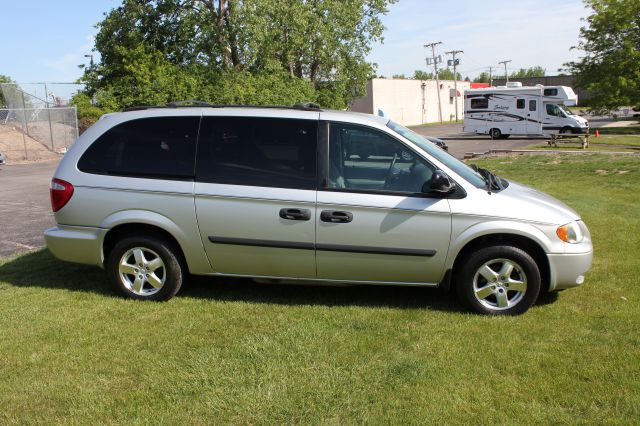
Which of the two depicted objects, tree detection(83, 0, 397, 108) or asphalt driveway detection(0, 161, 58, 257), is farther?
tree detection(83, 0, 397, 108)

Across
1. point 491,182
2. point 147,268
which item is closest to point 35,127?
point 147,268

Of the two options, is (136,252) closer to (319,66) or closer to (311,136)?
(311,136)

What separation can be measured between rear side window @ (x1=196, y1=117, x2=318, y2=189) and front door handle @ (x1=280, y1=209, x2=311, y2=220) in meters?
0.21

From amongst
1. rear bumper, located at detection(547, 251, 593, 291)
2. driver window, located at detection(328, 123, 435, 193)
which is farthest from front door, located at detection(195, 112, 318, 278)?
rear bumper, located at detection(547, 251, 593, 291)

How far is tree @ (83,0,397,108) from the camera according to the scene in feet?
89.7

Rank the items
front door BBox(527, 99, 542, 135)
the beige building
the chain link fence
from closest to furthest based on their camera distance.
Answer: the chain link fence
front door BBox(527, 99, 542, 135)
the beige building

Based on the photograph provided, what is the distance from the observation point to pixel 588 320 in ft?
15.2

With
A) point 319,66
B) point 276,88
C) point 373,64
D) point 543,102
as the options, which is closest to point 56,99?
point 276,88

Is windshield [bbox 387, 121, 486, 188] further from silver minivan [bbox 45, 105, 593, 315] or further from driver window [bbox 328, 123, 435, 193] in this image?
driver window [bbox 328, 123, 435, 193]

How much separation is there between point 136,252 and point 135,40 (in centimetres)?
2558

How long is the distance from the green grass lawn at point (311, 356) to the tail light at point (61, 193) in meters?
0.89

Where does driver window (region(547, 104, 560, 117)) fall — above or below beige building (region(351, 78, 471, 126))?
below

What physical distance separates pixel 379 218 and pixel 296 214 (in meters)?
0.70

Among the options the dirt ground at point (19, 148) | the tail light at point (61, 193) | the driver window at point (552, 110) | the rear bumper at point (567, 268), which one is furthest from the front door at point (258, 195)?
the driver window at point (552, 110)
